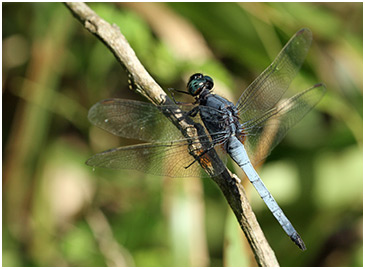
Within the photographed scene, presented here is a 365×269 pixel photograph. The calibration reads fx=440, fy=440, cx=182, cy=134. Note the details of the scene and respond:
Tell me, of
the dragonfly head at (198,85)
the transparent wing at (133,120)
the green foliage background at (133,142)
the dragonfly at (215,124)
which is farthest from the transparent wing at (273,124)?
the green foliage background at (133,142)

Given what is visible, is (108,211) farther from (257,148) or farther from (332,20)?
(332,20)

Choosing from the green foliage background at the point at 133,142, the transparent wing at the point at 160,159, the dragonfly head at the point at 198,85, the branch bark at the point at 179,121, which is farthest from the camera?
the green foliage background at the point at 133,142

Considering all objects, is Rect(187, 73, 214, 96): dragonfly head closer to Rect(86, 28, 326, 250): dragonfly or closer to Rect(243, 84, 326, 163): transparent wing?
Rect(86, 28, 326, 250): dragonfly

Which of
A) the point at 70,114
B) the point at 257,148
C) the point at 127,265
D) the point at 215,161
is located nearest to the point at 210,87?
the point at 257,148

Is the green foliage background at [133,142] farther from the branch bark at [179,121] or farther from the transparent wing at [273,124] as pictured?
the branch bark at [179,121]

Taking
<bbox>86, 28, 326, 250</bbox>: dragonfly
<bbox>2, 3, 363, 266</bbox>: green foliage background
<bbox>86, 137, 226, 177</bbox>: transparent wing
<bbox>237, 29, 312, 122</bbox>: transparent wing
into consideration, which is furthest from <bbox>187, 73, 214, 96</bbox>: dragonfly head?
<bbox>2, 3, 363, 266</bbox>: green foliage background

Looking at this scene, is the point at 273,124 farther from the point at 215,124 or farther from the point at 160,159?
the point at 160,159

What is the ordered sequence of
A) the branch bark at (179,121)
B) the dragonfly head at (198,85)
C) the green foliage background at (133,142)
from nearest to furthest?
the branch bark at (179,121) < the dragonfly head at (198,85) < the green foliage background at (133,142)

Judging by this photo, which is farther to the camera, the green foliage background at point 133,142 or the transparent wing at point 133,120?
the green foliage background at point 133,142
